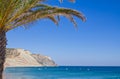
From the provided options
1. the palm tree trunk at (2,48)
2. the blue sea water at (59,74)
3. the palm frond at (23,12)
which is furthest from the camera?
the blue sea water at (59,74)

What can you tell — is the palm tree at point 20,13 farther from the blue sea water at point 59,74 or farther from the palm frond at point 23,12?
the blue sea water at point 59,74

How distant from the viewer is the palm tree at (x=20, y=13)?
13.5 meters

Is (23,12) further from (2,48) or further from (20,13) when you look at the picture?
(2,48)

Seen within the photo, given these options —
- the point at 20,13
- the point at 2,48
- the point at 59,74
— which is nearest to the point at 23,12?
the point at 20,13

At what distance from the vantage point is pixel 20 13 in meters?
14.1

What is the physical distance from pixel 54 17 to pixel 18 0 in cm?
385

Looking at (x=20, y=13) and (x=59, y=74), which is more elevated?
(x=59, y=74)

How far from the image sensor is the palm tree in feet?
44.3

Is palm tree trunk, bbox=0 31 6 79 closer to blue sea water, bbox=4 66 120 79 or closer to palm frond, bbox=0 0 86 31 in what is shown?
palm frond, bbox=0 0 86 31

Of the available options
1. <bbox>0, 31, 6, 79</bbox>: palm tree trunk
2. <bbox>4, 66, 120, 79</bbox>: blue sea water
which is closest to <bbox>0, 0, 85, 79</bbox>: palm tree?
<bbox>0, 31, 6, 79</bbox>: palm tree trunk

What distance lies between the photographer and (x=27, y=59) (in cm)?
18562

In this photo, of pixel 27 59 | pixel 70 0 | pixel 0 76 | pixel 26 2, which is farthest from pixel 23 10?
pixel 27 59

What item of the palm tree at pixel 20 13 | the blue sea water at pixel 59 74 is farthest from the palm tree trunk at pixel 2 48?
the blue sea water at pixel 59 74

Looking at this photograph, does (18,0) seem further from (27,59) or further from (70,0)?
(27,59)
